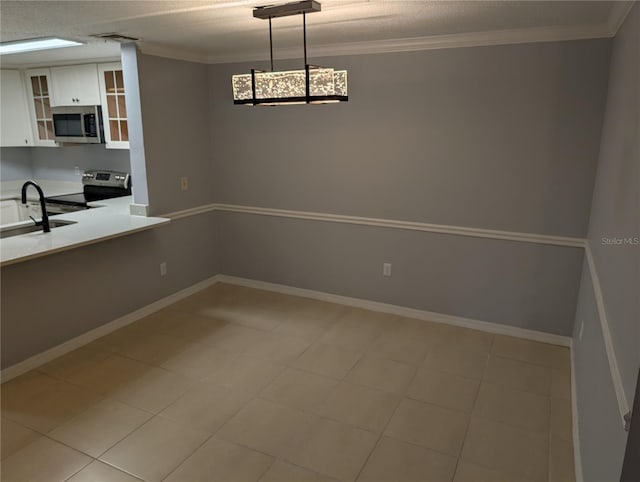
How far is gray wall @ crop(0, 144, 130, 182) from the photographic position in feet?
17.3

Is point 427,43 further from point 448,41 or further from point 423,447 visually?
point 423,447

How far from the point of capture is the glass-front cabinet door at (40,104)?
16.4 ft

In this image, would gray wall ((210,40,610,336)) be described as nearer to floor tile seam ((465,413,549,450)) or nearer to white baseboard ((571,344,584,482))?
white baseboard ((571,344,584,482))

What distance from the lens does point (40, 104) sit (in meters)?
5.14

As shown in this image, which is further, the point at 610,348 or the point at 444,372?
the point at 444,372

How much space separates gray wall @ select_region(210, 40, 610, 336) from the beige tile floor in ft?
1.49

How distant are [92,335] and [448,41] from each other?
3.50m

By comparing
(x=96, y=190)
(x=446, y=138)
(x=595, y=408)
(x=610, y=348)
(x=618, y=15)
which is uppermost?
(x=618, y=15)

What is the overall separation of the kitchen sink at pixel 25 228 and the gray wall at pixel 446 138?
Result: 1.69 metres

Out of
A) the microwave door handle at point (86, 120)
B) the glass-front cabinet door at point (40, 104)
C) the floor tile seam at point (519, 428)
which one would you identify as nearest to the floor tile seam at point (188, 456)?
the floor tile seam at point (519, 428)

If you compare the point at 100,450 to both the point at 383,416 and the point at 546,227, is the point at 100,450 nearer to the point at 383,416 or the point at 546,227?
the point at 383,416

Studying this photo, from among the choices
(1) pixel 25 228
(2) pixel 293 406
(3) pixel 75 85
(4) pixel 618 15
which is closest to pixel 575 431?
(2) pixel 293 406

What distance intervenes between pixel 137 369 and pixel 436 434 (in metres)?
2.01

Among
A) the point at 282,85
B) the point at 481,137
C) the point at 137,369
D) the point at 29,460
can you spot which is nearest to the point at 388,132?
the point at 481,137
